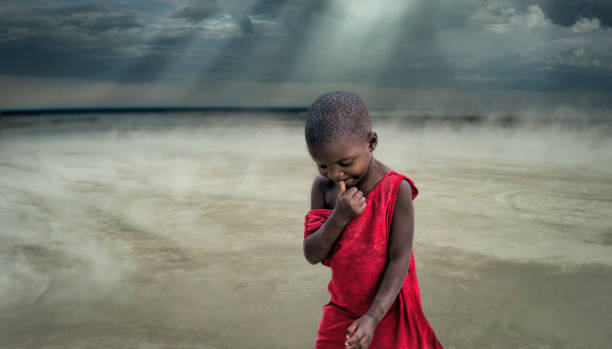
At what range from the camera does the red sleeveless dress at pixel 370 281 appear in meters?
1.63

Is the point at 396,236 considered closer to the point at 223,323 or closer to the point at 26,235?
the point at 223,323

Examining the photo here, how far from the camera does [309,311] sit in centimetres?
353

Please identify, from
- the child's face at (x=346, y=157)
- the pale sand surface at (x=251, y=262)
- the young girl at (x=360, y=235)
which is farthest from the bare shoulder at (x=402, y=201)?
the pale sand surface at (x=251, y=262)

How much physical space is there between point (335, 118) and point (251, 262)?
10.5ft

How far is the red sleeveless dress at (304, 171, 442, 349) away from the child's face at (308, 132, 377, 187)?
0.09 metres

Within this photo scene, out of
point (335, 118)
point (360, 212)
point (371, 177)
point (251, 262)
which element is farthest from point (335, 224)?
point (251, 262)

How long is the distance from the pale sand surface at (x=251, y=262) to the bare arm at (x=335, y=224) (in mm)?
1679

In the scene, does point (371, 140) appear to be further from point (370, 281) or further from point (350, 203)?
point (370, 281)

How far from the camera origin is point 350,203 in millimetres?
1523

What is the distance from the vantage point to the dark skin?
154 cm

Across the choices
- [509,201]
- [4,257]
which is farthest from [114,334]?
[509,201]

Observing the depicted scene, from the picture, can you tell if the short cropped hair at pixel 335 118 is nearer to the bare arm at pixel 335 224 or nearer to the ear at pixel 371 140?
the ear at pixel 371 140

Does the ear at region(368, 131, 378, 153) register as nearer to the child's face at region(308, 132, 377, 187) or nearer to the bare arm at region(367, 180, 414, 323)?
the child's face at region(308, 132, 377, 187)

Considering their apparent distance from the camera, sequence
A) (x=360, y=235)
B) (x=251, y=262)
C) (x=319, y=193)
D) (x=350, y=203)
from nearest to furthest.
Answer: (x=350, y=203), (x=360, y=235), (x=319, y=193), (x=251, y=262)
